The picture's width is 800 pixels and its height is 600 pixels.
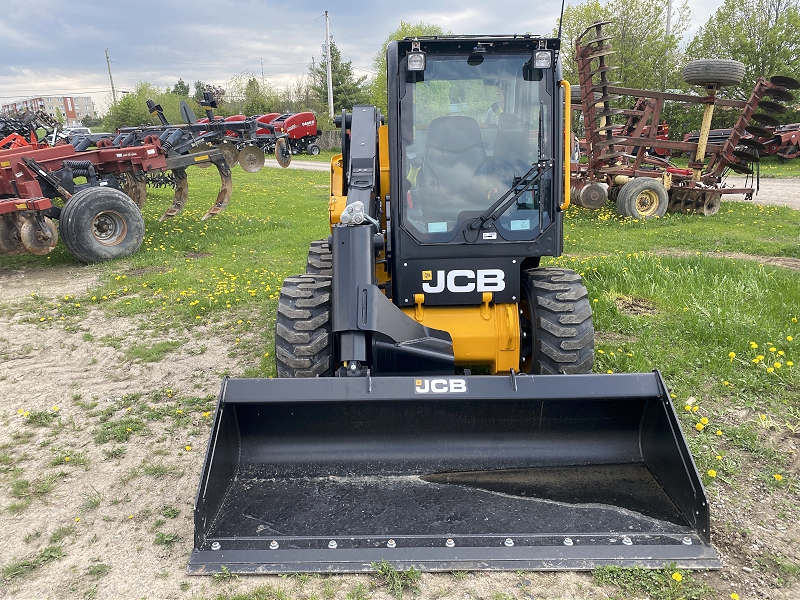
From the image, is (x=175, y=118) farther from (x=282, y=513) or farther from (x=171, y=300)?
(x=282, y=513)

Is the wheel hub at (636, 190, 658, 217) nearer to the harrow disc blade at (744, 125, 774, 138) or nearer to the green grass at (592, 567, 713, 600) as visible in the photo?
the harrow disc blade at (744, 125, 774, 138)

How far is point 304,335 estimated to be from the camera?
370cm

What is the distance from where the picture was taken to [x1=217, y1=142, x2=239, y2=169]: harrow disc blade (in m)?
13.0

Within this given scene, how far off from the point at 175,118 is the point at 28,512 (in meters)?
61.0

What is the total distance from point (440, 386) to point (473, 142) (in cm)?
163

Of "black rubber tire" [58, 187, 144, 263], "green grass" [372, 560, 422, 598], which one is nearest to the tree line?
"black rubber tire" [58, 187, 144, 263]

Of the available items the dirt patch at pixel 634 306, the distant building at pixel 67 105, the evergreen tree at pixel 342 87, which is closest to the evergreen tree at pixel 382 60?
the evergreen tree at pixel 342 87

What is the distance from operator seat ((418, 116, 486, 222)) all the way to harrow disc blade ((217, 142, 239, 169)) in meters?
9.87

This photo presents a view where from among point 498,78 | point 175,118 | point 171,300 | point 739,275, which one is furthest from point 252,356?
point 175,118

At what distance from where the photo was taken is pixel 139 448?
4.01 meters

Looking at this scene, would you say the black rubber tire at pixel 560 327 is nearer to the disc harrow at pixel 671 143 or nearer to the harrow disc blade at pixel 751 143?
the disc harrow at pixel 671 143

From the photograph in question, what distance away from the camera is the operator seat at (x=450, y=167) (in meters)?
3.83

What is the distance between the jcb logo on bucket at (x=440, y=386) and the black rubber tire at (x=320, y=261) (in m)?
1.59

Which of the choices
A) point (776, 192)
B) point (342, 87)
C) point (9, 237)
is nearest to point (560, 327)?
point (9, 237)
